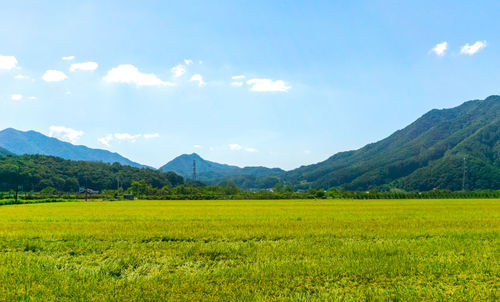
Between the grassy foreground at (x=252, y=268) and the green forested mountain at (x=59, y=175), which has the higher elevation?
the green forested mountain at (x=59, y=175)

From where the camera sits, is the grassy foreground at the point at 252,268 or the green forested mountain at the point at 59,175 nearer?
the grassy foreground at the point at 252,268

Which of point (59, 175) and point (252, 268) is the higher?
point (59, 175)

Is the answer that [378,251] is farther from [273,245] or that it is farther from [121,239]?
[121,239]

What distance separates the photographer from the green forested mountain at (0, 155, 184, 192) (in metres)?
103

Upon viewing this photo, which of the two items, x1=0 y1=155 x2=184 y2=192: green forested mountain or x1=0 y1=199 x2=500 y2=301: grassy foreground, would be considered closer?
x1=0 y1=199 x2=500 y2=301: grassy foreground

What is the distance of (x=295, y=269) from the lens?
7.96 m

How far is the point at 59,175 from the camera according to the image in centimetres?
12788

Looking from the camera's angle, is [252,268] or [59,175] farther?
[59,175]

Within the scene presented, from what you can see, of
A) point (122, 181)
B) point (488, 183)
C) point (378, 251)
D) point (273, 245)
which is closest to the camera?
point (378, 251)

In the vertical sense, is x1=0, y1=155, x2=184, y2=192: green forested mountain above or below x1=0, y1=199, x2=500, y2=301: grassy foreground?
above

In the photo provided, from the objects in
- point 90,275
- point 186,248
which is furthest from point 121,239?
point 90,275

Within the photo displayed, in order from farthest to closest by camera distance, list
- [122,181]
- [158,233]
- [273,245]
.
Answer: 1. [122,181]
2. [158,233]
3. [273,245]

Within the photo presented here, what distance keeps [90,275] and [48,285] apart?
94 cm

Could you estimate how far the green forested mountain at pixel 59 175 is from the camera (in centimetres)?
10275
